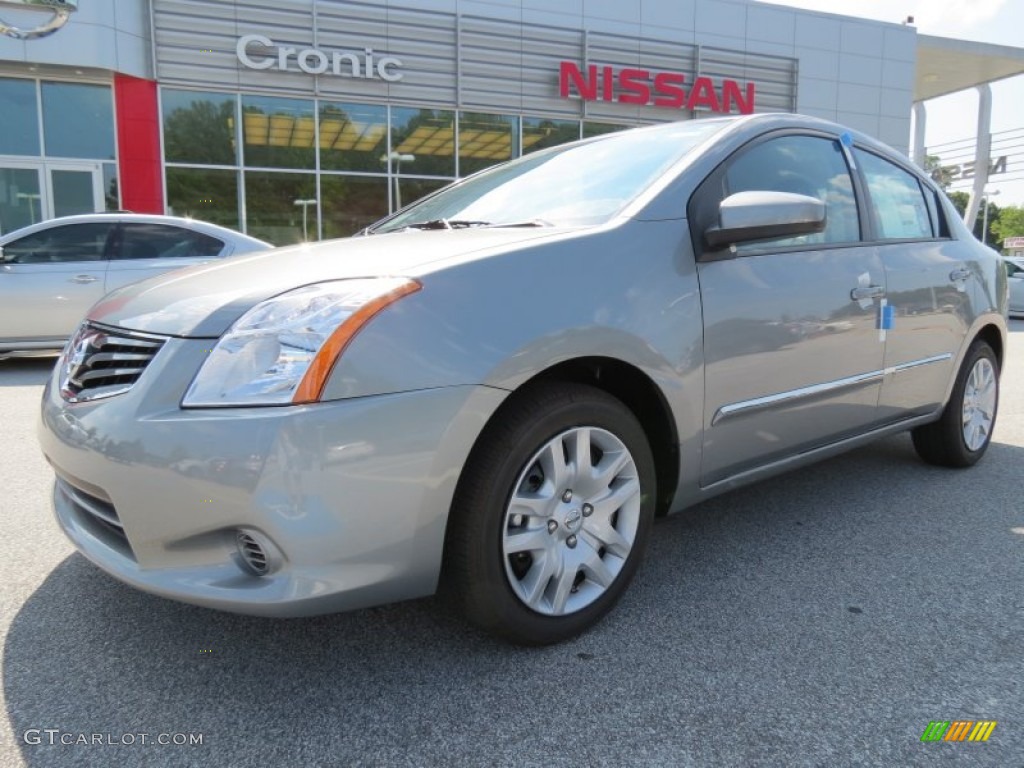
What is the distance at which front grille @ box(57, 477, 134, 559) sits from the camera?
1894mm

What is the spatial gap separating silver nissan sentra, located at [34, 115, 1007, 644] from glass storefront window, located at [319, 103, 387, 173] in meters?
12.0

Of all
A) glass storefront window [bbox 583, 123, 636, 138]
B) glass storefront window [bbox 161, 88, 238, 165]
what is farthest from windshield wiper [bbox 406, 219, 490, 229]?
glass storefront window [bbox 583, 123, 636, 138]

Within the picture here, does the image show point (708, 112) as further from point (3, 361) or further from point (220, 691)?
point (220, 691)

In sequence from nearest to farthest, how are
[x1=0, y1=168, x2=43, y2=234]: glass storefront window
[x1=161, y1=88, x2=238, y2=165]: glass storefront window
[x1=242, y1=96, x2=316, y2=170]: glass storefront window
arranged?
[x1=0, y1=168, x2=43, y2=234]: glass storefront window
[x1=161, y1=88, x2=238, y2=165]: glass storefront window
[x1=242, y1=96, x2=316, y2=170]: glass storefront window

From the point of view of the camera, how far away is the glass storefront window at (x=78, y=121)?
41.2 ft

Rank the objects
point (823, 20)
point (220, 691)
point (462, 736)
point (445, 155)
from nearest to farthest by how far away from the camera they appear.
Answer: point (462, 736) < point (220, 691) < point (445, 155) < point (823, 20)

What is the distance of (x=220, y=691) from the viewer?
→ 1.91 m

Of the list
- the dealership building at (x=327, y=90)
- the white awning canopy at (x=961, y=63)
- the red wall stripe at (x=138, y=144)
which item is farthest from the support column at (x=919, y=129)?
the red wall stripe at (x=138, y=144)

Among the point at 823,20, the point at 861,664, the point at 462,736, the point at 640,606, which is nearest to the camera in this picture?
the point at 462,736

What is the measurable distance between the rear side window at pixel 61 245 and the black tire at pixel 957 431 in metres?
7.11

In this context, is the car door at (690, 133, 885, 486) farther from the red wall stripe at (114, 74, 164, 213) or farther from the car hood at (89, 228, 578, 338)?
the red wall stripe at (114, 74, 164, 213)

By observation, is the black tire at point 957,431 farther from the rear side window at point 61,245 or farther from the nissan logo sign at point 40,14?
the nissan logo sign at point 40,14

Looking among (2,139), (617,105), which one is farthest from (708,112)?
(2,139)

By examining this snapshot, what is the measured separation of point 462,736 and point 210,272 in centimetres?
148
